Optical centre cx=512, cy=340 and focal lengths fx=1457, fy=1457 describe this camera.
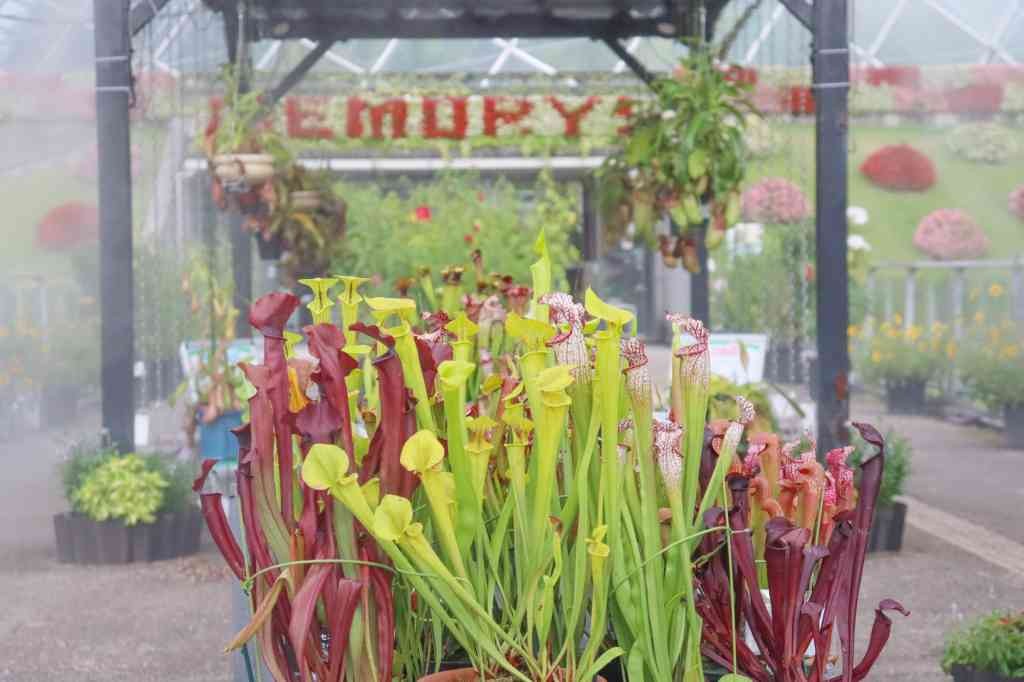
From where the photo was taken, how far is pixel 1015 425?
9.73m

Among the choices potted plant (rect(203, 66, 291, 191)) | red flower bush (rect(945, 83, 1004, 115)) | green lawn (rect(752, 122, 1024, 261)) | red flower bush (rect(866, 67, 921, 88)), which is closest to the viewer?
potted plant (rect(203, 66, 291, 191))

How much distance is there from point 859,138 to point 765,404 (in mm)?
27726

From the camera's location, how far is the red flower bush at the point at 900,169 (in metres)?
32.1

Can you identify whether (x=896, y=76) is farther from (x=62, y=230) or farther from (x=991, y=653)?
(x=991, y=653)

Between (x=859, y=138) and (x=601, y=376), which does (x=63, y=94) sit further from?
(x=859, y=138)

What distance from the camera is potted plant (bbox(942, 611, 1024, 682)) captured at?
125 inches

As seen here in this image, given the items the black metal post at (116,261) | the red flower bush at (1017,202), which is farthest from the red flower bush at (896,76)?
the black metal post at (116,261)

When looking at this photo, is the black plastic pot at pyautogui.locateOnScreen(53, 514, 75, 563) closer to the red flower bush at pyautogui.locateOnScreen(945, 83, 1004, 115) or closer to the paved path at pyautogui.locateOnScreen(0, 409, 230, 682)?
the paved path at pyautogui.locateOnScreen(0, 409, 230, 682)

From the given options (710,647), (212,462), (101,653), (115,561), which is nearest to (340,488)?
(212,462)

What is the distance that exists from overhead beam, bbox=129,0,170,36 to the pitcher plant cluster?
429 cm

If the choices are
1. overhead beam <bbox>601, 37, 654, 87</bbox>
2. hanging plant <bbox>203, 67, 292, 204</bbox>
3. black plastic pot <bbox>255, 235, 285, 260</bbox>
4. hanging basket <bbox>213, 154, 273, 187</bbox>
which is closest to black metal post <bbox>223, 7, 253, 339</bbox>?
black plastic pot <bbox>255, 235, 285, 260</bbox>

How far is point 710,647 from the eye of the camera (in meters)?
1.55

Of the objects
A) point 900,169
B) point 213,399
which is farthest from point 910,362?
point 900,169

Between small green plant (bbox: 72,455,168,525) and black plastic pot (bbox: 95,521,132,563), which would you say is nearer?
small green plant (bbox: 72,455,168,525)
